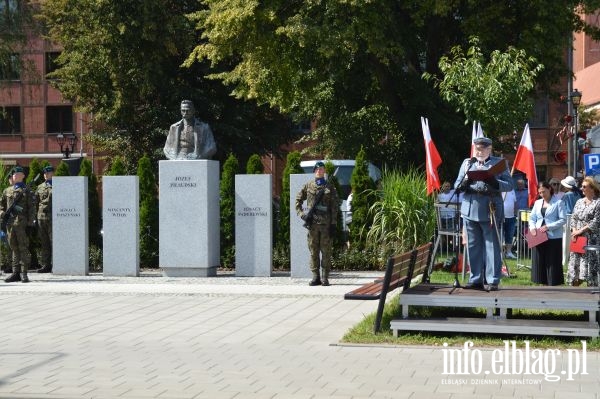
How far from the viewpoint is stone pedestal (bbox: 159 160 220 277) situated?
19531mm

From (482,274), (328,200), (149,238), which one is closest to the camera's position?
(482,274)

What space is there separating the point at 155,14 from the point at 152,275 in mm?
17410

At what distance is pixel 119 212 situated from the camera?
2017cm

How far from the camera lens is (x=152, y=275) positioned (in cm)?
2056

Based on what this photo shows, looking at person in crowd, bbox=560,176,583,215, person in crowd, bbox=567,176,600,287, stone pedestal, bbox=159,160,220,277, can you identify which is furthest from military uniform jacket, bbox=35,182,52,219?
person in crowd, bbox=567,176,600,287

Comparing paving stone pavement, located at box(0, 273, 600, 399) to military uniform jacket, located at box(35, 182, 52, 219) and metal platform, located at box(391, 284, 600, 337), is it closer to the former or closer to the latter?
metal platform, located at box(391, 284, 600, 337)

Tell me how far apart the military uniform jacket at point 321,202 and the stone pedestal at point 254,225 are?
189 centimetres

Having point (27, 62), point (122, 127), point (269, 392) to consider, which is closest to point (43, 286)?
point (269, 392)

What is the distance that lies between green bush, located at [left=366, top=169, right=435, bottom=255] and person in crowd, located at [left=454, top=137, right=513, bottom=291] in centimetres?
894

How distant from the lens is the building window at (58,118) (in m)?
59.0

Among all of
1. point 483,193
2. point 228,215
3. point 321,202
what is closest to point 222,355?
point 483,193

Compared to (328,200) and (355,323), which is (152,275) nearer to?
(328,200)

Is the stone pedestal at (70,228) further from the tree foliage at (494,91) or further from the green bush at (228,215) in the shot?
the tree foliage at (494,91)
